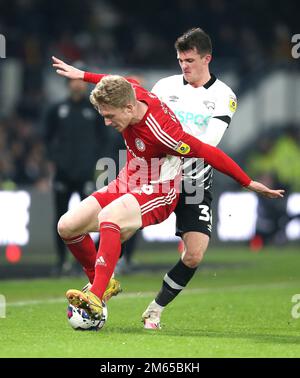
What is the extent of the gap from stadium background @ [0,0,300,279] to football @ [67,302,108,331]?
8953mm

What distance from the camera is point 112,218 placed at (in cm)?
804

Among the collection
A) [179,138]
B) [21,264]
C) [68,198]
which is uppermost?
[179,138]

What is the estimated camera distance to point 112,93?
26.0 ft

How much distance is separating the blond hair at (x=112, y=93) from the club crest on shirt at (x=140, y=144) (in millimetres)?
325

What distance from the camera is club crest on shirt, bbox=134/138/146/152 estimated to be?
820 cm

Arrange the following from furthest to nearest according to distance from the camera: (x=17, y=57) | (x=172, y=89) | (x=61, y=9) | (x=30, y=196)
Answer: (x=61, y=9) < (x=17, y=57) < (x=30, y=196) < (x=172, y=89)

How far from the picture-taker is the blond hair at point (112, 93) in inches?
312

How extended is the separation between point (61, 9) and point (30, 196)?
8.42 metres

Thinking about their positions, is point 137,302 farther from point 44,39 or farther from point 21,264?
point 44,39

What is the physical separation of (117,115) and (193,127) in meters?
1.04

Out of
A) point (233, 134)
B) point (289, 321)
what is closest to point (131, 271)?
point (289, 321)

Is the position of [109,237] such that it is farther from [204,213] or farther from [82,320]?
[204,213]

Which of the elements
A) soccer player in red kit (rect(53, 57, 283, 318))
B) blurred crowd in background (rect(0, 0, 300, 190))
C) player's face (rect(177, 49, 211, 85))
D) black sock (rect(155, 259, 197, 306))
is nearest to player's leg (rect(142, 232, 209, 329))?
black sock (rect(155, 259, 197, 306))
